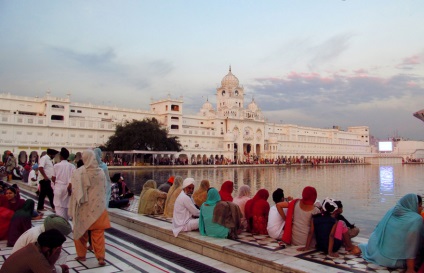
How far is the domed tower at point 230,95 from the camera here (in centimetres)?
6685

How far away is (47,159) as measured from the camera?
7.95 metres

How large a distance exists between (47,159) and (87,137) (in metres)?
40.4

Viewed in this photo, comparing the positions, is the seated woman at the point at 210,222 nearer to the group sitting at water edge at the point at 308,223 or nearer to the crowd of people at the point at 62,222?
the group sitting at water edge at the point at 308,223

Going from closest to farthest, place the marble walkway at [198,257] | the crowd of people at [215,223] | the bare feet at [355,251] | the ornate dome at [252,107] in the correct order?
the crowd of people at [215,223], the marble walkway at [198,257], the bare feet at [355,251], the ornate dome at [252,107]

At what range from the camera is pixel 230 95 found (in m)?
68.1

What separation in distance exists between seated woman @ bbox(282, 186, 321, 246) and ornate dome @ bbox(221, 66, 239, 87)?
64307 millimetres

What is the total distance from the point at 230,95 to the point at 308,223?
63.7m

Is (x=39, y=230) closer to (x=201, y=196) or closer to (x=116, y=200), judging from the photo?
(x=201, y=196)

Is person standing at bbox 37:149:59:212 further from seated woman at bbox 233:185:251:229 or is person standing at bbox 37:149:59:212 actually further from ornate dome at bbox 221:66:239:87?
ornate dome at bbox 221:66:239:87

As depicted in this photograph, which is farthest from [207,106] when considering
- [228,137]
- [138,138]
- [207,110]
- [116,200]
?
[116,200]

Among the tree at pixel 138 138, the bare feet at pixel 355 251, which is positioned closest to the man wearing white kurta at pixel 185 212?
the bare feet at pixel 355 251

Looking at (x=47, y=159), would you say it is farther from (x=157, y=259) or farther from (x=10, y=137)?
(x=10, y=137)

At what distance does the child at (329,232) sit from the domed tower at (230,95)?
200 feet

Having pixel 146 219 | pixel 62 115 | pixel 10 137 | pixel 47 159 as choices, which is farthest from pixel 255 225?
pixel 62 115
